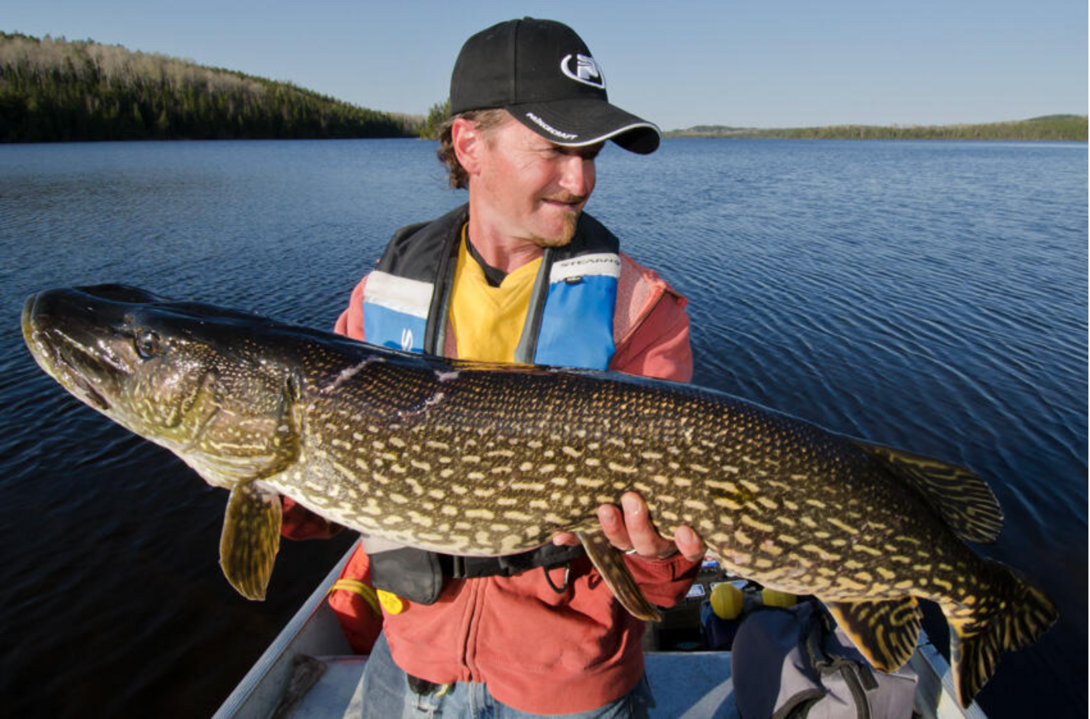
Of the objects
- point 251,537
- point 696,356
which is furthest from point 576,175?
point 696,356

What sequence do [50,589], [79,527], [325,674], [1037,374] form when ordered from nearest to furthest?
[325,674], [50,589], [79,527], [1037,374]

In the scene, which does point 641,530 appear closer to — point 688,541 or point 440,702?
point 688,541

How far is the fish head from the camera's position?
1888 millimetres

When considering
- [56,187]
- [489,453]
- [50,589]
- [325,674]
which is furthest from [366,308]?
[56,187]

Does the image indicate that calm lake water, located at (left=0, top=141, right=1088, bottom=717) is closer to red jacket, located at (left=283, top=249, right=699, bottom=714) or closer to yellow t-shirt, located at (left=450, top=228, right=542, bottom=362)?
red jacket, located at (left=283, top=249, right=699, bottom=714)

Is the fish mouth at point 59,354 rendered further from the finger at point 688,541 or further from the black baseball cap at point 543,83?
the finger at point 688,541

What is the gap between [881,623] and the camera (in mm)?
1917

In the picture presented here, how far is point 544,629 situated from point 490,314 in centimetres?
108

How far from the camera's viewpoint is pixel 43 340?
189cm

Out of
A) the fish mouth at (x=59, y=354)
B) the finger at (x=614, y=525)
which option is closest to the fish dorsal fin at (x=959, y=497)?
the finger at (x=614, y=525)

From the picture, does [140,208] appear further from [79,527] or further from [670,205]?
[670,205]

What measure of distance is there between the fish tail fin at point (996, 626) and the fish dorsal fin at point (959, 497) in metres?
0.12

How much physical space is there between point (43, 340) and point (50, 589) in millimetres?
4985

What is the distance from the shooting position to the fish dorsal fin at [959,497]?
6.40 feet
